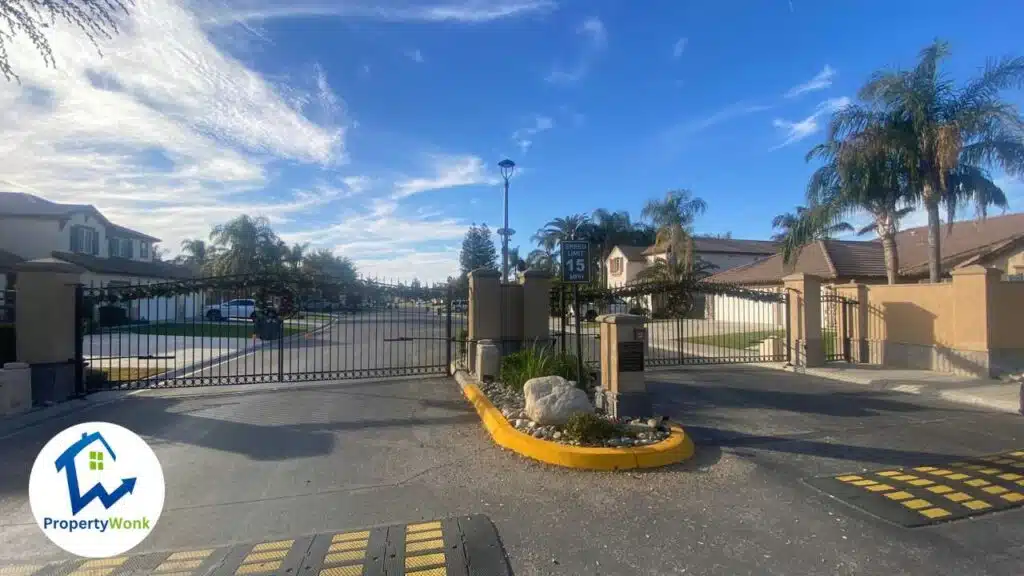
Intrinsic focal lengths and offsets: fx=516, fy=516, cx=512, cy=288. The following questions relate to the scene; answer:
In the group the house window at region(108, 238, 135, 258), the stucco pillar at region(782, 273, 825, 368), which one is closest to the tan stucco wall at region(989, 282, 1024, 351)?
the stucco pillar at region(782, 273, 825, 368)

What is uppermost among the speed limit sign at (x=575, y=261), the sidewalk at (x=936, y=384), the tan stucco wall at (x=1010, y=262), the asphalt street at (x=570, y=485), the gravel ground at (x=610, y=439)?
the tan stucco wall at (x=1010, y=262)

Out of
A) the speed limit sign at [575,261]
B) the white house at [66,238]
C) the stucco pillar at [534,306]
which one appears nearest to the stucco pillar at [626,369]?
the speed limit sign at [575,261]

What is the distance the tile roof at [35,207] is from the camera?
2842 cm

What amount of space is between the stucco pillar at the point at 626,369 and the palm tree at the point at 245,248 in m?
41.1

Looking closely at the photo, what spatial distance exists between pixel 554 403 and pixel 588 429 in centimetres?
65

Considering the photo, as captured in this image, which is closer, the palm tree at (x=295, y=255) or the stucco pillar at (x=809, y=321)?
the stucco pillar at (x=809, y=321)

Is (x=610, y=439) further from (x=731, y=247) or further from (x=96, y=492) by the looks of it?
(x=731, y=247)

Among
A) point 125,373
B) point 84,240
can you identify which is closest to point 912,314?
point 125,373

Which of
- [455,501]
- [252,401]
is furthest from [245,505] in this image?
[252,401]

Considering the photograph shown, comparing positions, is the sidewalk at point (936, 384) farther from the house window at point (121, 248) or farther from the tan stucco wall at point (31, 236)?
the house window at point (121, 248)

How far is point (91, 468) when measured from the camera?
4145 millimetres

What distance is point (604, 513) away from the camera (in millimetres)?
4477

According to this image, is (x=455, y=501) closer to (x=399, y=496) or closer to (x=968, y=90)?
(x=399, y=496)

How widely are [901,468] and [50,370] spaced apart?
12.5 m
